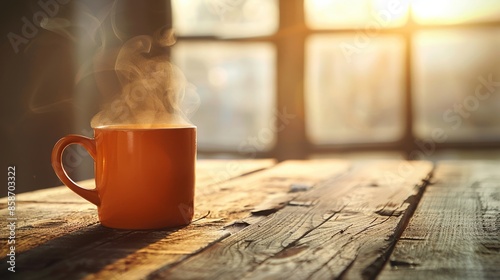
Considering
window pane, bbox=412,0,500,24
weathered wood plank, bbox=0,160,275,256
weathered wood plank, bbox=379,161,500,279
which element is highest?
window pane, bbox=412,0,500,24

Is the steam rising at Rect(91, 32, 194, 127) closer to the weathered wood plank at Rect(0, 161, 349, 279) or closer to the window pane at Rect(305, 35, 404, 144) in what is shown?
the window pane at Rect(305, 35, 404, 144)

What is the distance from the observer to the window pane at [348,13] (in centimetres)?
252

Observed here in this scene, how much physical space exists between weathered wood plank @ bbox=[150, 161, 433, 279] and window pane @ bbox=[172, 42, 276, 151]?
157cm

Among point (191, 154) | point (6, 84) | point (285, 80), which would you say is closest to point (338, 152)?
point (285, 80)

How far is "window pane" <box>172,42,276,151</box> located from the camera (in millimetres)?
2643

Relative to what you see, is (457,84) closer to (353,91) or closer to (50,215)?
(353,91)

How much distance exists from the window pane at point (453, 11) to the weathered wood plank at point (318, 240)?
1511mm

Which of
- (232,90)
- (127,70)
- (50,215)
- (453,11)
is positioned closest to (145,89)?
(127,70)

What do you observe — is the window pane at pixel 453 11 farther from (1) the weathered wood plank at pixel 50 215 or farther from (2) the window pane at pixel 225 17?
(1) the weathered wood plank at pixel 50 215

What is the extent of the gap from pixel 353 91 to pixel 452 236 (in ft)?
6.39

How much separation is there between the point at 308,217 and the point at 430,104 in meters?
1.82

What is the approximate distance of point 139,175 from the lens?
2.48 feet

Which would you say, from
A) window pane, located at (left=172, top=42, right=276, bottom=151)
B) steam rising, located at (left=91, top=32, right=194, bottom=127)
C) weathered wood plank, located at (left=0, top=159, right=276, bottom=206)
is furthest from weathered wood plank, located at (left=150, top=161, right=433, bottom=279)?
window pane, located at (left=172, top=42, right=276, bottom=151)

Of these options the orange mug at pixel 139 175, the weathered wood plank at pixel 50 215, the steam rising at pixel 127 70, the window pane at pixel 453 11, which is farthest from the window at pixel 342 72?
the orange mug at pixel 139 175
